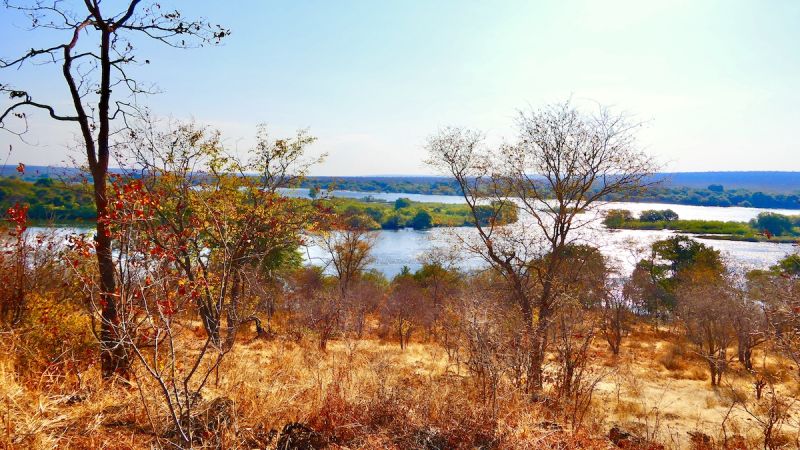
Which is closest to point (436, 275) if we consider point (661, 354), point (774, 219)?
point (661, 354)

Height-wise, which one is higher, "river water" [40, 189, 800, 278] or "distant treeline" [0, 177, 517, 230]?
"distant treeline" [0, 177, 517, 230]

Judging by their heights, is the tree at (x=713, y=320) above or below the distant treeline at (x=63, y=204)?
below

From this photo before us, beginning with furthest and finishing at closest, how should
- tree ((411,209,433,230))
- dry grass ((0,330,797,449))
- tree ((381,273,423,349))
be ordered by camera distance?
tree ((411,209,433,230)), tree ((381,273,423,349)), dry grass ((0,330,797,449))

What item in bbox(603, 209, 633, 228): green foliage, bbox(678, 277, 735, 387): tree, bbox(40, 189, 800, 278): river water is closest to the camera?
bbox(603, 209, 633, 228): green foliage

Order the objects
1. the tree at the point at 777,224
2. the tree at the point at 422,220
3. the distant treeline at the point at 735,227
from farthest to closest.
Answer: the tree at the point at 422,220 < the tree at the point at 777,224 < the distant treeline at the point at 735,227

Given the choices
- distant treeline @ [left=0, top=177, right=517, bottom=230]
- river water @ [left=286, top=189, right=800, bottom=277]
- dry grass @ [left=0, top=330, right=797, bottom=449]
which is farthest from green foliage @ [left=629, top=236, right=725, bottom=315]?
dry grass @ [left=0, top=330, right=797, bottom=449]

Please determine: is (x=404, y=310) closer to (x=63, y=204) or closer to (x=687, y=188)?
(x=63, y=204)

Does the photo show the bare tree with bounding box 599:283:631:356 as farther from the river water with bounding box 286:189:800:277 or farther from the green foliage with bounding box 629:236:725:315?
the river water with bounding box 286:189:800:277

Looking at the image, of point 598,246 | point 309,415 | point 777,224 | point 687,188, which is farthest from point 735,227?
point 309,415

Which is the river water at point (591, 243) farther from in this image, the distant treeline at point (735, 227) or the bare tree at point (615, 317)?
the bare tree at point (615, 317)

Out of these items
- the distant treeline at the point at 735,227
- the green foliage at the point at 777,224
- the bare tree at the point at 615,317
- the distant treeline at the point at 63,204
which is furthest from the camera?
the green foliage at the point at 777,224

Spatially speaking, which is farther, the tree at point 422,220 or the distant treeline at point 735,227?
the tree at point 422,220

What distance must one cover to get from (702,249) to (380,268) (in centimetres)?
3030

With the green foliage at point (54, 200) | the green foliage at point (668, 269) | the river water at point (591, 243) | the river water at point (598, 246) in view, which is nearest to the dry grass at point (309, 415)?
the green foliage at point (54, 200)
